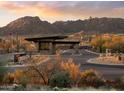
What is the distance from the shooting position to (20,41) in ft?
26.9

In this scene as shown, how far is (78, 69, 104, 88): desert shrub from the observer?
26.2ft

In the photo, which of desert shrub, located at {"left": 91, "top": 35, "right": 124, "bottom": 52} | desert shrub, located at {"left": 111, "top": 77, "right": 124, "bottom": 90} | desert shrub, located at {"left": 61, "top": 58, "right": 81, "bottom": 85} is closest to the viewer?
desert shrub, located at {"left": 111, "top": 77, "right": 124, "bottom": 90}

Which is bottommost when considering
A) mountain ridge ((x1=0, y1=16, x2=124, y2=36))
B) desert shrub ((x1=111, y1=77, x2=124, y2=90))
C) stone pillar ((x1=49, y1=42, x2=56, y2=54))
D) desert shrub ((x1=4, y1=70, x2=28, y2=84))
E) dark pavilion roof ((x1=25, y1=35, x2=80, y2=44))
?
desert shrub ((x1=111, y1=77, x2=124, y2=90))

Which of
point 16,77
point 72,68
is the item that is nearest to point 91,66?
point 72,68

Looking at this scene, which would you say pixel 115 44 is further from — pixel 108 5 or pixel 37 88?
pixel 37 88

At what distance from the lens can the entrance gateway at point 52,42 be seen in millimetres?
8227

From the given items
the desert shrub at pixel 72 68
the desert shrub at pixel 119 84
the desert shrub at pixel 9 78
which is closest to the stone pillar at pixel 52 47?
the desert shrub at pixel 72 68

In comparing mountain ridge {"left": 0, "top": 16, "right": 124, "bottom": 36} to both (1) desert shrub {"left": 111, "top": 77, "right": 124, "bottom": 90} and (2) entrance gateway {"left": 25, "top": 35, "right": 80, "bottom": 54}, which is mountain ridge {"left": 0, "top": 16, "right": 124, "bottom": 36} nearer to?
(2) entrance gateway {"left": 25, "top": 35, "right": 80, "bottom": 54}

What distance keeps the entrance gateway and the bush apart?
515 millimetres

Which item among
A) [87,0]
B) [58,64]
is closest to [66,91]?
[58,64]

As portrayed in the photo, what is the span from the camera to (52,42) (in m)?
8.27

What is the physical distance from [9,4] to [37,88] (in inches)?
68.2

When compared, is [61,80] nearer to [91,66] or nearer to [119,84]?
[91,66]

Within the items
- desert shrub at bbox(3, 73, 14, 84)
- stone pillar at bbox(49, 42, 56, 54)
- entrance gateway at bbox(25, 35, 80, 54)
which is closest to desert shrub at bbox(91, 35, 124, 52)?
entrance gateway at bbox(25, 35, 80, 54)
